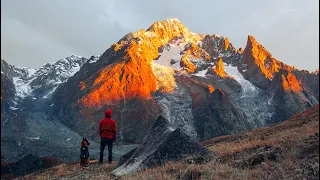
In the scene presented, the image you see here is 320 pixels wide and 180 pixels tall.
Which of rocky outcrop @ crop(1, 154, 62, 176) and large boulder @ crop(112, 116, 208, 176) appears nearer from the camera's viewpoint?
large boulder @ crop(112, 116, 208, 176)

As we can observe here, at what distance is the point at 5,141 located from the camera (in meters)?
145

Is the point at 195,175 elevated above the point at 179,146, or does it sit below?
below

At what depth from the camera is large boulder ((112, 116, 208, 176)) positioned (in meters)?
13.1

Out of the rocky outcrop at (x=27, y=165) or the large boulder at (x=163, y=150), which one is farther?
the rocky outcrop at (x=27, y=165)

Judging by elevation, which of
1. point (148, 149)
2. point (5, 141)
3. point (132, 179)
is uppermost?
point (5, 141)

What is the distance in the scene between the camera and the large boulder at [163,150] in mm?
13070

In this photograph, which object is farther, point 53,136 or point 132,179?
point 53,136

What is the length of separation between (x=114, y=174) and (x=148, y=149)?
8.13 feet

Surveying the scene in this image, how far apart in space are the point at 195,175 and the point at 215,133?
616ft

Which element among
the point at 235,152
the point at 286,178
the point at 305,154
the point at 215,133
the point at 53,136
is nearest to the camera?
the point at 286,178

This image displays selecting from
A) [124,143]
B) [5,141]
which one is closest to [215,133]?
[124,143]

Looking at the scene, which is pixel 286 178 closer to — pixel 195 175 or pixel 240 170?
pixel 240 170

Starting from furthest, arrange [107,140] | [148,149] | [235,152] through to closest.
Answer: [107,140] < [148,149] < [235,152]

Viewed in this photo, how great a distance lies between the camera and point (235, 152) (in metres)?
12.7
